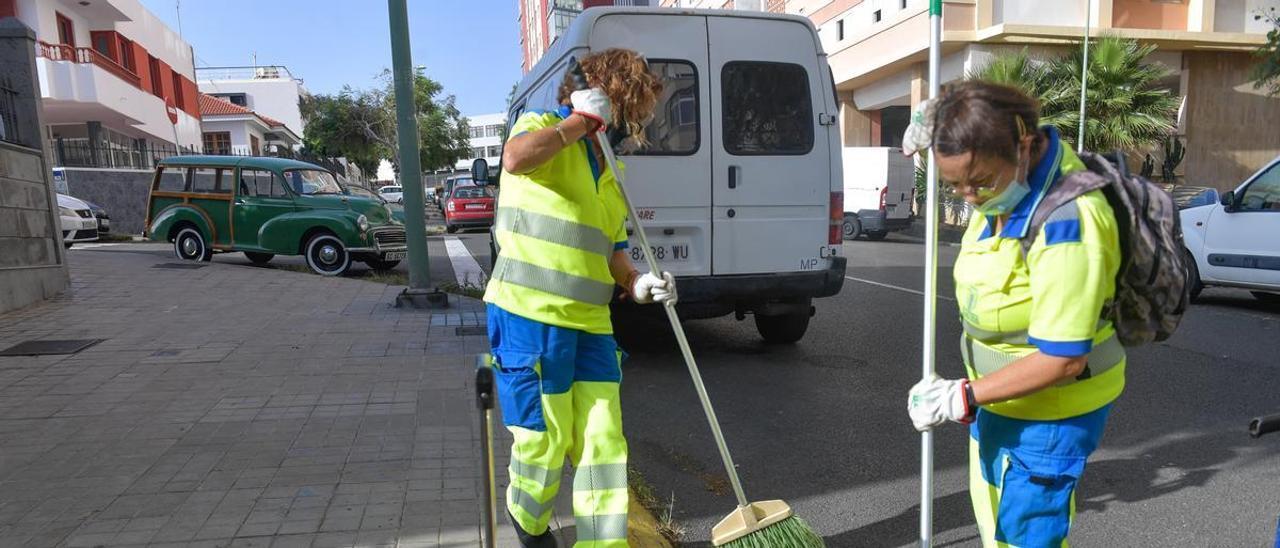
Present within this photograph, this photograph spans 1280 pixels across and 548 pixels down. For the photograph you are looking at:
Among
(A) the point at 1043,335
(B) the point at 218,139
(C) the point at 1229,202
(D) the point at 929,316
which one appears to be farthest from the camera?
(B) the point at 218,139

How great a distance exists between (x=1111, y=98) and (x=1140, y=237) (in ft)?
62.0

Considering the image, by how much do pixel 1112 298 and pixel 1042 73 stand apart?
19.7 metres

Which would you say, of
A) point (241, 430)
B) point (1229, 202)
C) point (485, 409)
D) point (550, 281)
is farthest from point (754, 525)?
point (1229, 202)

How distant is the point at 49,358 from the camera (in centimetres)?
610

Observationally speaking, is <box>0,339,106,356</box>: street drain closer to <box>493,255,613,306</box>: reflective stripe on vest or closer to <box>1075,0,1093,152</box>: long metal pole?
<box>493,255,613,306</box>: reflective stripe on vest

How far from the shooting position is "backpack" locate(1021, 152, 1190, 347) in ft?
5.97

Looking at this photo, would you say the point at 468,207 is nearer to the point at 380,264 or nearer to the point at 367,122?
the point at 380,264

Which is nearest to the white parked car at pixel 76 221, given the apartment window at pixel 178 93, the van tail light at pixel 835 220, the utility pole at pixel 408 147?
the utility pole at pixel 408 147

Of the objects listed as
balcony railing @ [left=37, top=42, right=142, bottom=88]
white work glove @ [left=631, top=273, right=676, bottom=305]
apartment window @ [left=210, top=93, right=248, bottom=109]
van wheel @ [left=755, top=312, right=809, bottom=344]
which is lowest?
van wheel @ [left=755, top=312, right=809, bottom=344]

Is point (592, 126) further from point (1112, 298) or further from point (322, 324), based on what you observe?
point (322, 324)

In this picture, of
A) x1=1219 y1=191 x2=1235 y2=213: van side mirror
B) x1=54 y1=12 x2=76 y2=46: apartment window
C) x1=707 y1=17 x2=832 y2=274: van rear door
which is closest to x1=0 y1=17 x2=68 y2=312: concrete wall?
x1=707 y1=17 x2=832 y2=274: van rear door

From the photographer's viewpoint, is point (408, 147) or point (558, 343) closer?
point (558, 343)

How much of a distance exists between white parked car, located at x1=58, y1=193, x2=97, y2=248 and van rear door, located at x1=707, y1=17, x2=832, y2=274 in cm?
1380

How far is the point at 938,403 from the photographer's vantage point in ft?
6.72
